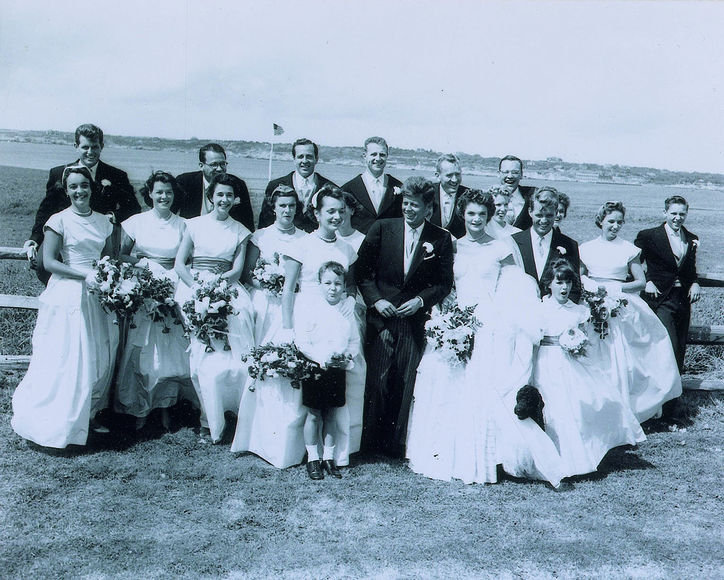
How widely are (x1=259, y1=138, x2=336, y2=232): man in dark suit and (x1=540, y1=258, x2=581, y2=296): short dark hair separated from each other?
2466mm

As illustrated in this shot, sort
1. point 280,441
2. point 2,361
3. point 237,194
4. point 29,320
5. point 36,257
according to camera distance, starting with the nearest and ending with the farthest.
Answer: point 280,441, point 36,257, point 237,194, point 2,361, point 29,320

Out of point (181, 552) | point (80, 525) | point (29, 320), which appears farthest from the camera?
point (29, 320)

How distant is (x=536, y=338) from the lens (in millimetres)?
6184

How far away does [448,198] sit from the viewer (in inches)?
291

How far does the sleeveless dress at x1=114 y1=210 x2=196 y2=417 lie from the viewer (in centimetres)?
672

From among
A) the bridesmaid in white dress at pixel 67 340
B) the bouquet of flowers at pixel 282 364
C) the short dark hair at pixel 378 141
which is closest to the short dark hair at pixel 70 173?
the bridesmaid in white dress at pixel 67 340

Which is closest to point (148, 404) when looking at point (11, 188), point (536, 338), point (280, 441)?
point (280, 441)

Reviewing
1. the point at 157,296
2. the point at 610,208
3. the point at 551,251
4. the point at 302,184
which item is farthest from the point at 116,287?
the point at 610,208

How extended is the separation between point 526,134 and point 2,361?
4250cm

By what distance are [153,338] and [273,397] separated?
1451 mm

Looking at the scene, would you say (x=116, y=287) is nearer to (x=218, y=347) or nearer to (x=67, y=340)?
(x=67, y=340)

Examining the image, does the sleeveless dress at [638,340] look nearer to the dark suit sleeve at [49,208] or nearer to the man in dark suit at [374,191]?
the man in dark suit at [374,191]

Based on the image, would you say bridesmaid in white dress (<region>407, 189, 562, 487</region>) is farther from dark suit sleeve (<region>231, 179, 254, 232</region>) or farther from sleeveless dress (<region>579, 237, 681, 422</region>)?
dark suit sleeve (<region>231, 179, 254, 232</region>)

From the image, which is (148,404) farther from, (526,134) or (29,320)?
(526,134)
